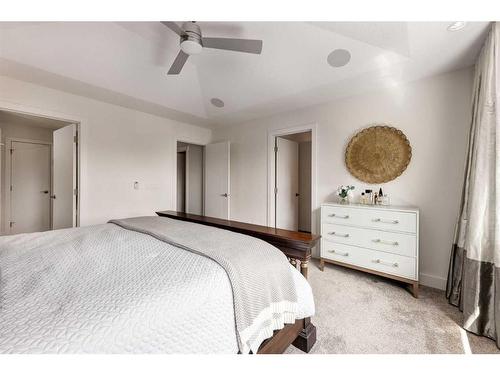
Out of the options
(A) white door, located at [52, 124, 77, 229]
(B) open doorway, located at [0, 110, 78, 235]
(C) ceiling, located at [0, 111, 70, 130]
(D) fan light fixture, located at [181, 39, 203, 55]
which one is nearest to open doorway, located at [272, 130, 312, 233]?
(D) fan light fixture, located at [181, 39, 203, 55]

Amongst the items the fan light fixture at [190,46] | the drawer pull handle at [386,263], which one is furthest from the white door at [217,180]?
the drawer pull handle at [386,263]

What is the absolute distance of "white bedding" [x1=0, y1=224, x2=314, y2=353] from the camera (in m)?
0.59

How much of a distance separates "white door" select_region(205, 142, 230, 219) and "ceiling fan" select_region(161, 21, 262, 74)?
2126 millimetres

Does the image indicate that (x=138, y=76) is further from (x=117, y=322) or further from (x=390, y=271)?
(x=390, y=271)

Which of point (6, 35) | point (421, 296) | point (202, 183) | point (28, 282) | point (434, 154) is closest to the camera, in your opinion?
point (28, 282)

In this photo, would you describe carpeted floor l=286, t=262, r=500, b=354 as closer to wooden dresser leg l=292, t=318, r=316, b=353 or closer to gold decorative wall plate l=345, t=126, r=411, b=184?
wooden dresser leg l=292, t=318, r=316, b=353

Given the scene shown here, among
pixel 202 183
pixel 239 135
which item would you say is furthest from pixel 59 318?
pixel 202 183

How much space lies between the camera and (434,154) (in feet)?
7.56

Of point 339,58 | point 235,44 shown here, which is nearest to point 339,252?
point 339,58

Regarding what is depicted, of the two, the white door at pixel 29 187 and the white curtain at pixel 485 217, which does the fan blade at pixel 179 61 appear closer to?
the white curtain at pixel 485 217

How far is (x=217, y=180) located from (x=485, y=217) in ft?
11.4

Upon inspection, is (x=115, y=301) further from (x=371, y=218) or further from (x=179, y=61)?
(x=371, y=218)

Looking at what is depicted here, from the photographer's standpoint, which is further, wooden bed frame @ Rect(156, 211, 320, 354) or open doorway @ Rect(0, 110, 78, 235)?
open doorway @ Rect(0, 110, 78, 235)

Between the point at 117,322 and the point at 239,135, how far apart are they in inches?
146
